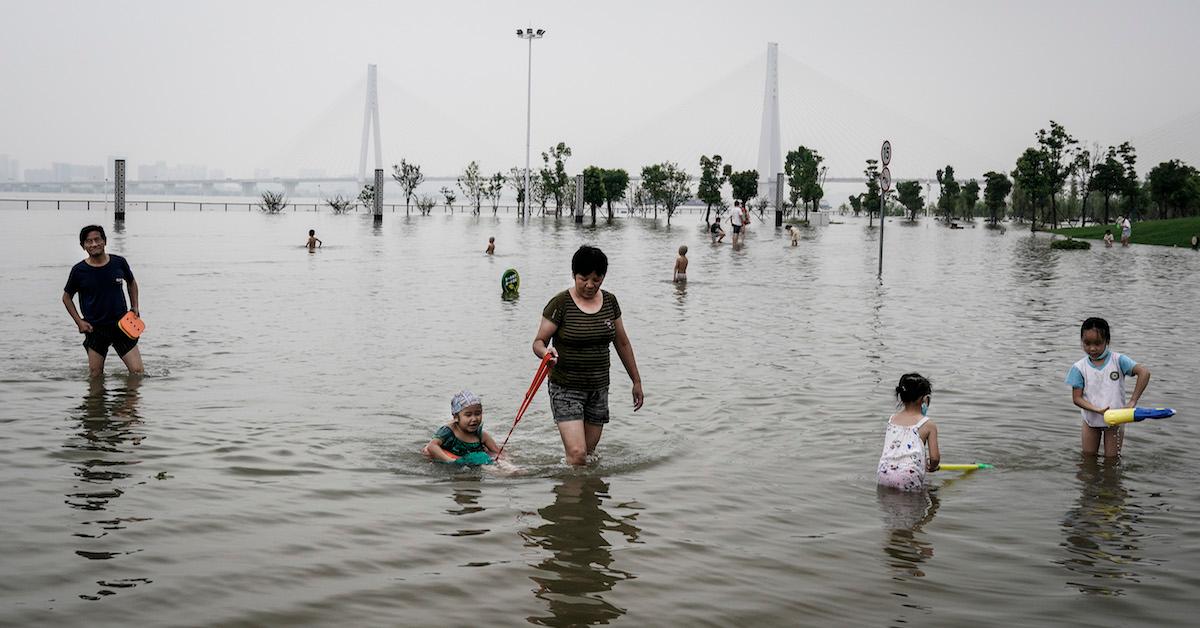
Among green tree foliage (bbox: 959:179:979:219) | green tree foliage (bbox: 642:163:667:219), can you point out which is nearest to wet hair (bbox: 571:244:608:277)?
green tree foliage (bbox: 642:163:667:219)

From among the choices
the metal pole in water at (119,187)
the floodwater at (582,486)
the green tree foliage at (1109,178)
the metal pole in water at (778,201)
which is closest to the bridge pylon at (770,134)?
the metal pole in water at (778,201)

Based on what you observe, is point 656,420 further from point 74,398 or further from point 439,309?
point 439,309

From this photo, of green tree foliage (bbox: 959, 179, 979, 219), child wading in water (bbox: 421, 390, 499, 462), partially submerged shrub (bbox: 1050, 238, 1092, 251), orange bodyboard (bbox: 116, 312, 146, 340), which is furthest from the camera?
green tree foliage (bbox: 959, 179, 979, 219)

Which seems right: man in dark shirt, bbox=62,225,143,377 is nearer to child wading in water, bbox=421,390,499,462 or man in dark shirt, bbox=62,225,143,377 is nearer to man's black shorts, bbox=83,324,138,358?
man's black shorts, bbox=83,324,138,358

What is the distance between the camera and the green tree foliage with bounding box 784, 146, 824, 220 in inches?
3829

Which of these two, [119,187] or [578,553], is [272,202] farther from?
[578,553]

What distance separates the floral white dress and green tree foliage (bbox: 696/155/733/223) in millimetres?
86979

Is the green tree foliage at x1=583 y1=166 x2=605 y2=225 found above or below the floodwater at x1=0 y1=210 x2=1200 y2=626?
above

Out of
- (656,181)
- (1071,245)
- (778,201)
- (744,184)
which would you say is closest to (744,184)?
(744,184)

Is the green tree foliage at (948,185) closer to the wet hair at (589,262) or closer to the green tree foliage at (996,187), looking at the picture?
the green tree foliage at (996,187)

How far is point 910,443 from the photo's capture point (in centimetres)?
720

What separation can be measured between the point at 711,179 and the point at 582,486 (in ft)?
295

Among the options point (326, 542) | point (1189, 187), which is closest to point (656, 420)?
point (326, 542)

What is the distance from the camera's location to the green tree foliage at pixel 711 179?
94.8 metres
